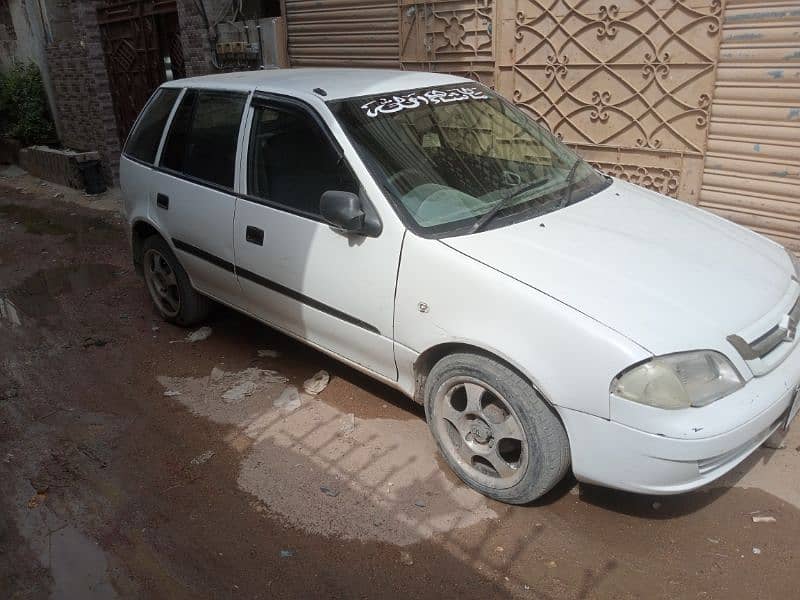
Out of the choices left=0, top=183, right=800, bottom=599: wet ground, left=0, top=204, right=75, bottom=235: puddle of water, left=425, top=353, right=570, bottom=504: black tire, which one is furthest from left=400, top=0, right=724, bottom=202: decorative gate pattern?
left=0, top=204, right=75, bottom=235: puddle of water

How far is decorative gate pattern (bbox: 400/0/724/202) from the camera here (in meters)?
5.05

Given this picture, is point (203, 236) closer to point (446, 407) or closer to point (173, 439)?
point (173, 439)

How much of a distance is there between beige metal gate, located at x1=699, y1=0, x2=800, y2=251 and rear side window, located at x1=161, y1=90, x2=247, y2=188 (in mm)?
3484

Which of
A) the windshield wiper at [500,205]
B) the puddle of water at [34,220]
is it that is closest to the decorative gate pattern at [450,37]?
the windshield wiper at [500,205]

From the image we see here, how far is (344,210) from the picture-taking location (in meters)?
3.18

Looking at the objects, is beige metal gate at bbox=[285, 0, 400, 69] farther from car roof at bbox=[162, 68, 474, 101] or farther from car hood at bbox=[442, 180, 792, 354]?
car hood at bbox=[442, 180, 792, 354]

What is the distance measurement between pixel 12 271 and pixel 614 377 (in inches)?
255

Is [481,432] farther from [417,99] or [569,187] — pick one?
[417,99]

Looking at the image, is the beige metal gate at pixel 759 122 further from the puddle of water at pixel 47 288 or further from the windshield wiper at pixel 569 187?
the puddle of water at pixel 47 288

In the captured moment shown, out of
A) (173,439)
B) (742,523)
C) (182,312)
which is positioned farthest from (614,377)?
(182,312)

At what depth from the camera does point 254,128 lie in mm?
3951

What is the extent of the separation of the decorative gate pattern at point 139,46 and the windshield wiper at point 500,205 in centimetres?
753

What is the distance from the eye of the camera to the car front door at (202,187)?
4.11m

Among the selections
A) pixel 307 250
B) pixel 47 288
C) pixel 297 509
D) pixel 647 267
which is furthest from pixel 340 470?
pixel 47 288
